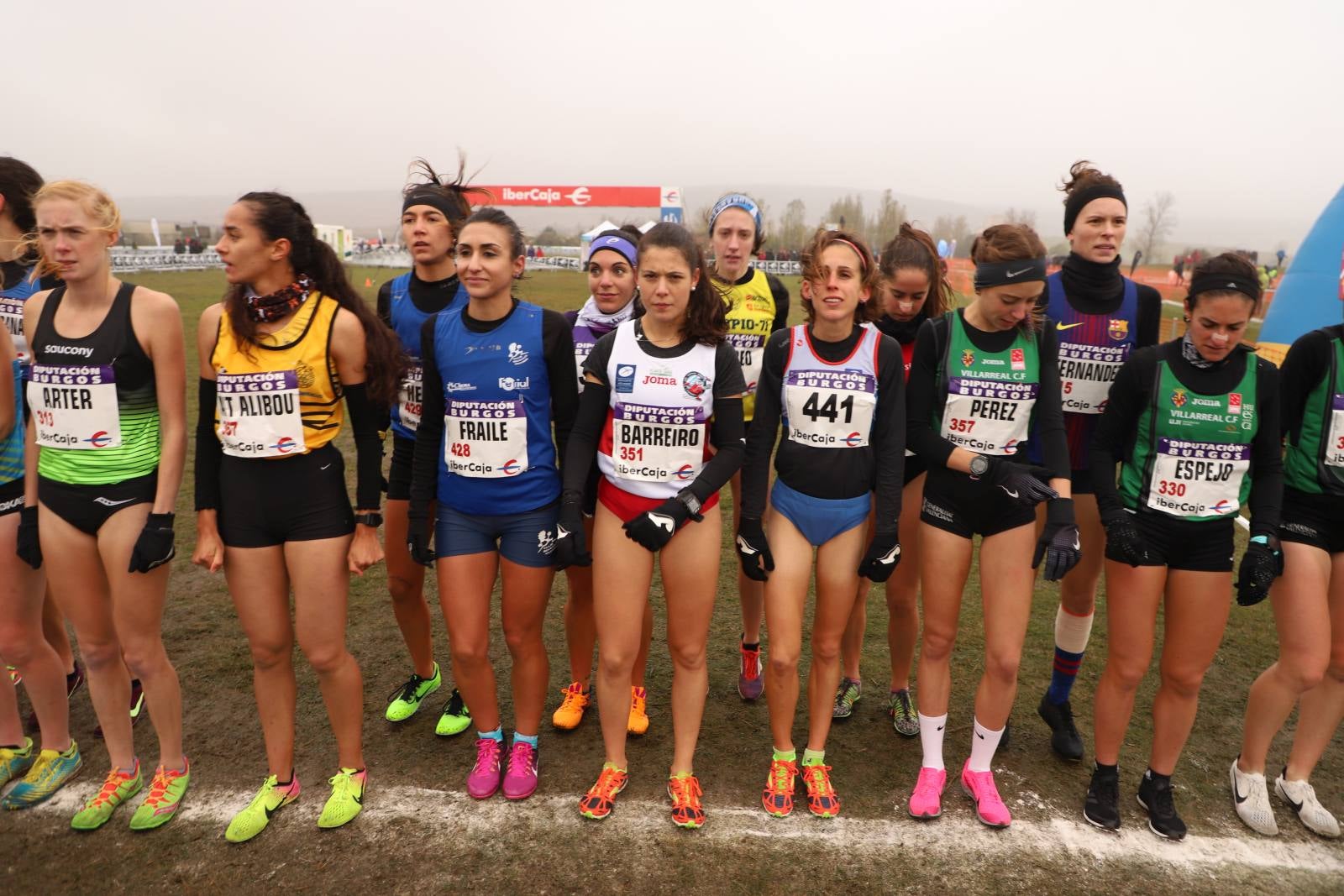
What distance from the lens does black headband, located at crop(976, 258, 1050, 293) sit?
3.14 metres

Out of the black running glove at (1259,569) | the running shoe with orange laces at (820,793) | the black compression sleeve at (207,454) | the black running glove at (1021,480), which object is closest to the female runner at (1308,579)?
the black running glove at (1259,569)

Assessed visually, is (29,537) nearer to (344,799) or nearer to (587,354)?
(344,799)

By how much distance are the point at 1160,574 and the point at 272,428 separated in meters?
3.66

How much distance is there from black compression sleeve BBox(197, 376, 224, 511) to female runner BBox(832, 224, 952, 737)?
295 cm

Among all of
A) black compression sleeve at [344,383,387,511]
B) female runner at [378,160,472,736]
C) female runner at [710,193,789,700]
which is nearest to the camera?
black compression sleeve at [344,383,387,511]

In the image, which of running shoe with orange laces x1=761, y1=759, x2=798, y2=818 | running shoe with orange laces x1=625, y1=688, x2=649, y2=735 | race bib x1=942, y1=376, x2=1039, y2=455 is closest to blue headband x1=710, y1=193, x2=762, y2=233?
race bib x1=942, y1=376, x2=1039, y2=455

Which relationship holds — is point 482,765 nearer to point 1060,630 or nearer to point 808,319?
point 808,319

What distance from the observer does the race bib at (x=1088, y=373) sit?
3.63 meters

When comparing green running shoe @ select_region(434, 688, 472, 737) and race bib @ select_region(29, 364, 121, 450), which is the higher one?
race bib @ select_region(29, 364, 121, 450)

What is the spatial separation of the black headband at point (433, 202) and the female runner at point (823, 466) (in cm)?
175

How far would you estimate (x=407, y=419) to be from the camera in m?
3.92

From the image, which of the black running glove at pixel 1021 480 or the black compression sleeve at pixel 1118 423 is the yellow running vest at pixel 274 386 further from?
the black compression sleeve at pixel 1118 423

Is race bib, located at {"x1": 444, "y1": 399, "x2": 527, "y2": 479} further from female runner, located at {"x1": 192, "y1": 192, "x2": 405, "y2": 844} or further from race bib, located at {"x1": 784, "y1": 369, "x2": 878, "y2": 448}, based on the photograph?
race bib, located at {"x1": 784, "y1": 369, "x2": 878, "y2": 448}

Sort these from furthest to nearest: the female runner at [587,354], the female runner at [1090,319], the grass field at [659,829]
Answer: the female runner at [587,354] < the female runner at [1090,319] < the grass field at [659,829]
